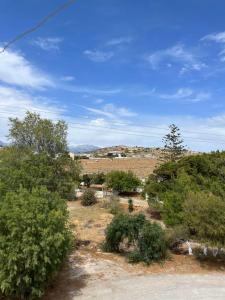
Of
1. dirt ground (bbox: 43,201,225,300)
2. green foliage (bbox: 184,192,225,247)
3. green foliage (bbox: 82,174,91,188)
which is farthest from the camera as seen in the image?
green foliage (bbox: 82,174,91,188)

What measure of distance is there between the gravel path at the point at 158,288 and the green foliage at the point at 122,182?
2877cm

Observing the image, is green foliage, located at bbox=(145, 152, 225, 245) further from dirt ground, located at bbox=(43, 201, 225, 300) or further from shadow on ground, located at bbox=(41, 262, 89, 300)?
shadow on ground, located at bbox=(41, 262, 89, 300)

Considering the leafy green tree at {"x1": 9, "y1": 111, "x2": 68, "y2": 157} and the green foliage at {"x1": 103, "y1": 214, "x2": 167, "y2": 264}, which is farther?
Answer: the leafy green tree at {"x1": 9, "y1": 111, "x2": 68, "y2": 157}

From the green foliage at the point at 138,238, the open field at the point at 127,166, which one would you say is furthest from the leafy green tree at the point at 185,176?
the open field at the point at 127,166

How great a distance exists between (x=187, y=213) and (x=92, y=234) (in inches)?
343

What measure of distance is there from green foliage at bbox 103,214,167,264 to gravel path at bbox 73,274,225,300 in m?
1.87

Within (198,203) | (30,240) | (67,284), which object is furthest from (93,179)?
(30,240)

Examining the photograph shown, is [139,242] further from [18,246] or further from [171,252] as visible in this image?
[18,246]

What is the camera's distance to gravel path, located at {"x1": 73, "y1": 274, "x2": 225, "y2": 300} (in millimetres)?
16625

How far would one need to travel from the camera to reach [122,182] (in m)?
47.8

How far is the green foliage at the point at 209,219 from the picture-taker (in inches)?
784

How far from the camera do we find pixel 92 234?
27.8 meters

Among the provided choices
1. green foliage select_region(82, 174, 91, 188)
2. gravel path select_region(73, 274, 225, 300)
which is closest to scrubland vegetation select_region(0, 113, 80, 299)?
gravel path select_region(73, 274, 225, 300)

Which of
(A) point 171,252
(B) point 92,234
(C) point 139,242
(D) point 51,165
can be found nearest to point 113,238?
(C) point 139,242
